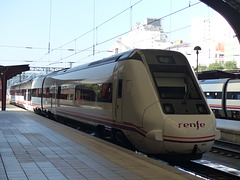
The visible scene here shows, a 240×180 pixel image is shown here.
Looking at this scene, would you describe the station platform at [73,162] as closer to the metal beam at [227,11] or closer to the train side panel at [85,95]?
the train side panel at [85,95]

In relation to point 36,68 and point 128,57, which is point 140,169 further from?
point 36,68

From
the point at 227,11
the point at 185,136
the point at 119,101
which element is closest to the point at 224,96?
the point at 227,11

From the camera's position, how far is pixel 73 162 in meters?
7.15

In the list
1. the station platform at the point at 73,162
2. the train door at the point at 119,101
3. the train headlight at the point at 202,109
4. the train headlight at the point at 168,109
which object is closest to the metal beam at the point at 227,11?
the train door at the point at 119,101

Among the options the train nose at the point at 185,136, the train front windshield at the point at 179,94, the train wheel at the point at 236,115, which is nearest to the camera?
the train nose at the point at 185,136

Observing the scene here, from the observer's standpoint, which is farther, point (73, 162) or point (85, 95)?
point (85, 95)

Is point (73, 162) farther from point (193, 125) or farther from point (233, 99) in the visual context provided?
point (233, 99)

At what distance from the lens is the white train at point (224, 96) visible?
23875 mm

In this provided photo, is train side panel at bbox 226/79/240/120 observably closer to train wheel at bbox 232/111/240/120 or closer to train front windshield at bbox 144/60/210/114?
train wheel at bbox 232/111/240/120

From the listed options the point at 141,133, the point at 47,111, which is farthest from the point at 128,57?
the point at 47,111

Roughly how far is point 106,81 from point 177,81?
2.85 metres

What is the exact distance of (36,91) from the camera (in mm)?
27469

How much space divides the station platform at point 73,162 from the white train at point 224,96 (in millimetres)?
16090

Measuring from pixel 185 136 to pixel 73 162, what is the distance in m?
2.84
